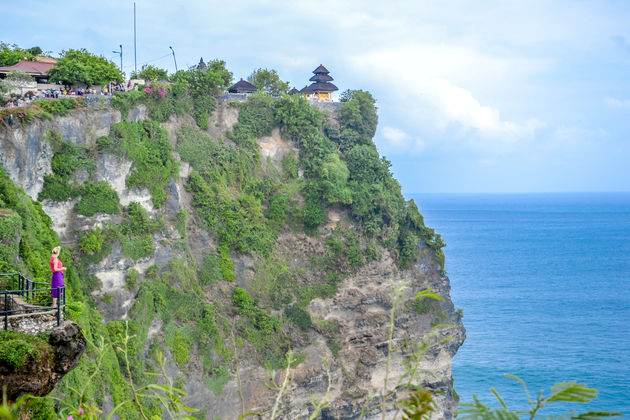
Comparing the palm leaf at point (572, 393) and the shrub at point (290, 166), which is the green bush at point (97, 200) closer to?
the shrub at point (290, 166)

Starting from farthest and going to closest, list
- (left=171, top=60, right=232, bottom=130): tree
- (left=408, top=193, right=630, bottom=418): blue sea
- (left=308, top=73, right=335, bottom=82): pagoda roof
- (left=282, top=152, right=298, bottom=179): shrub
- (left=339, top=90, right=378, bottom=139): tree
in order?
(left=408, top=193, right=630, bottom=418): blue sea → (left=308, top=73, right=335, bottom=82): pagoda roof → (left=339, top=90, right=378, bottom=139): tree → (left=282, top=152, right=298, bottom=179): shrub → (left=171, top=60, right=232, bottom=130): tree

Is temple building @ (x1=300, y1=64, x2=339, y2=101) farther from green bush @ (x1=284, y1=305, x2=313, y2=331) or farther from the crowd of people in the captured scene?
green bush @ (x1=284, y1=305, x2=313, y2=331)

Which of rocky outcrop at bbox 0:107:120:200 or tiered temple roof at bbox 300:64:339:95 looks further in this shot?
tiered temple roof at bbox 300:64:339:95

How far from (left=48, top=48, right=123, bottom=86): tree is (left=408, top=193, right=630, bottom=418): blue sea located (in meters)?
30.6

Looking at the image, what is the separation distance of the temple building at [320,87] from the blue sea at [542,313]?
2706 cm

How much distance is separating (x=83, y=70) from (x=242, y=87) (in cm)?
1287

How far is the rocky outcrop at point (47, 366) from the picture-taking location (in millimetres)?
12094

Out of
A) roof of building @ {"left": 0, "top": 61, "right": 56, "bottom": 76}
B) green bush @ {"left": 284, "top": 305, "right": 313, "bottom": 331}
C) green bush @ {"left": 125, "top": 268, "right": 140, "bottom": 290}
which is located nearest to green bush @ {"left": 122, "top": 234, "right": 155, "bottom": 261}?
green bush @ {"left": 125, "top": 268, "right": 140, "bottom": 290}

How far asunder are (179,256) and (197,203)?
4.08m

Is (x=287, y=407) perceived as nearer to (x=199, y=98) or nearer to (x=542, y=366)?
(x=199, y=98)

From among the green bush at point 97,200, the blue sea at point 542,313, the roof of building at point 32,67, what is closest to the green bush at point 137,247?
the green bush at point 97,200

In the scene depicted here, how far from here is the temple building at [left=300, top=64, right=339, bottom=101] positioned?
55.5 m

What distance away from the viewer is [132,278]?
37969mm

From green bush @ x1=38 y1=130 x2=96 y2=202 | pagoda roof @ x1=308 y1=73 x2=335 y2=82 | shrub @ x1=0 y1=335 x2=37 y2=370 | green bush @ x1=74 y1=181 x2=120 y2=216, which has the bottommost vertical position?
shrub @ x1=0 y1=335 x2=37 y2=370
